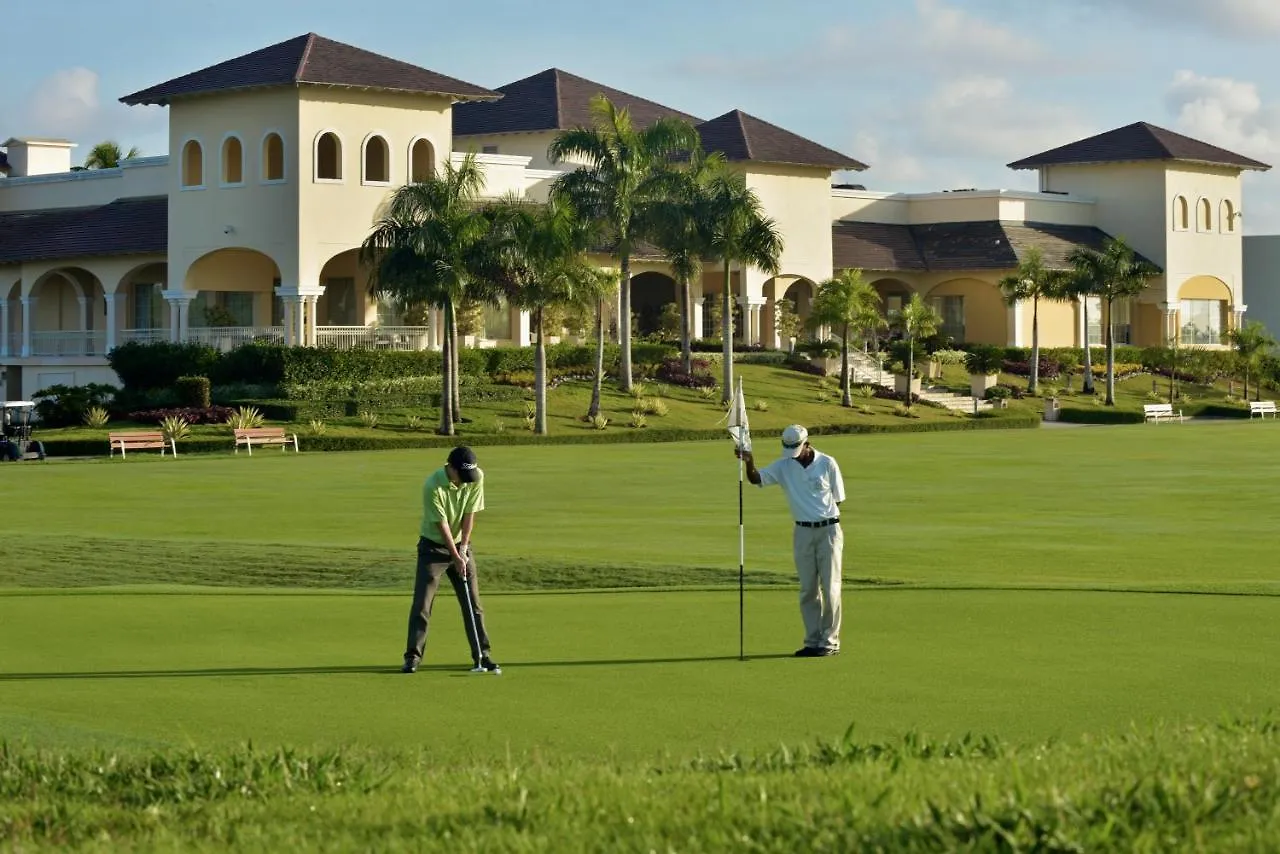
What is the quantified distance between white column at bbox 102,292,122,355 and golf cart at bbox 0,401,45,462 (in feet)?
46.5

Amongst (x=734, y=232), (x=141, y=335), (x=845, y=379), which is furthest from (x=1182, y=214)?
(x=141, y=335)

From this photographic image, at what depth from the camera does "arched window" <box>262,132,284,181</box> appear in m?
60.3

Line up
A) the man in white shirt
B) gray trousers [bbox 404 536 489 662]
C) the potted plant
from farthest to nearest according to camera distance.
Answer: the potted plant → the man in white shirt → gray trousers [bbox 404 536 489 662]

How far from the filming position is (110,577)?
20578mm

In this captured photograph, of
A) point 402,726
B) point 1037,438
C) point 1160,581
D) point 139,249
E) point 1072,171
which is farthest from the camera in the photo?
point 1072,171

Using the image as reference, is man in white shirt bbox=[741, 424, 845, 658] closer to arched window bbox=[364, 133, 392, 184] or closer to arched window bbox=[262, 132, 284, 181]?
arched window bbox=[262, 132, 284, 181]

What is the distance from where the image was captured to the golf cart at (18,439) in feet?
140

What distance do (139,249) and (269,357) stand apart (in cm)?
898

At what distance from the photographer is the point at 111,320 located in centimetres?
6297

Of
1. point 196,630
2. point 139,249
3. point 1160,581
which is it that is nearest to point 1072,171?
point 139,249

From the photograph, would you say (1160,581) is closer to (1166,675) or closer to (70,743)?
(1166,675)

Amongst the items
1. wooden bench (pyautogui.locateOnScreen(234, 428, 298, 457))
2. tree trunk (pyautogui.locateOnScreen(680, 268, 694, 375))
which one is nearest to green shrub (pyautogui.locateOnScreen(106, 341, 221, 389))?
wooden bench (pyautogui.locateOnScreen(234, 428, 298, 457))

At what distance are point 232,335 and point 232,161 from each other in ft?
19.9

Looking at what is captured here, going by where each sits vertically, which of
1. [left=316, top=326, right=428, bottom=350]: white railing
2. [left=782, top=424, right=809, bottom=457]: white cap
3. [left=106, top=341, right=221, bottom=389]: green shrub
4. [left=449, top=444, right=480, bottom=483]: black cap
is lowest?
[left=449, top=444, right=480, bottom=483]: black cap
